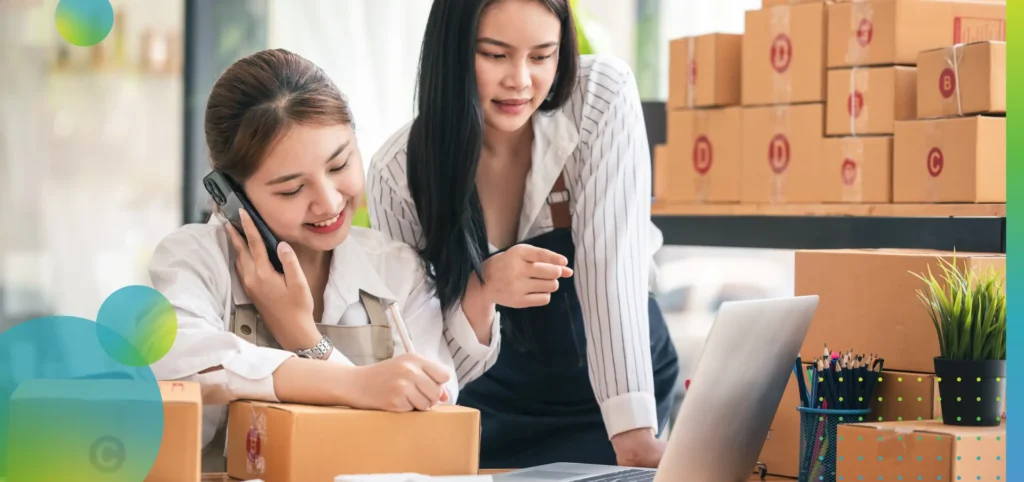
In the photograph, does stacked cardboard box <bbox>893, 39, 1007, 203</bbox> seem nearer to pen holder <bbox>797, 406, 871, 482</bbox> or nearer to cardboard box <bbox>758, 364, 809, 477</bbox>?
cardboard box <bbox>758, 364, 809, 477</bbox>

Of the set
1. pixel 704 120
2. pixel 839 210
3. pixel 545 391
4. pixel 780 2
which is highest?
pixel 780 2

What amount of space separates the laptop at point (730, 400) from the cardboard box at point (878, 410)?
68 mm

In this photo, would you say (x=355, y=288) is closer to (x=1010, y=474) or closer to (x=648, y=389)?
(x=648, y=389)

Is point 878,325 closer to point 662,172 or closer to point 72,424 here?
point 72,424

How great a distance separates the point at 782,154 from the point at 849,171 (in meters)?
0.20

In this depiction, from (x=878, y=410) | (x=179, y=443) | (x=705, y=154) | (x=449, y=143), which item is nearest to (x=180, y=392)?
(x=179, y=443)

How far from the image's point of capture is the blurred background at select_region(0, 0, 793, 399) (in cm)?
364

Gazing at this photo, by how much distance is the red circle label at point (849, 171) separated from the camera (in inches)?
103

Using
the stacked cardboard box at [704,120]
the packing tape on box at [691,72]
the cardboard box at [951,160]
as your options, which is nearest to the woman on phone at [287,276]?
the cardboard box at [951,160]

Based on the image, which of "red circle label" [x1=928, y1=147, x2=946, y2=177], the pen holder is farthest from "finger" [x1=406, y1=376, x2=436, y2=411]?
"red circle label" [x1=928, y1=147, x2=946, y2=177]

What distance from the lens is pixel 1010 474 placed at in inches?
35.0

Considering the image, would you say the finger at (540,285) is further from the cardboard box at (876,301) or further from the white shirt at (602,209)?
the cardboard box at (876,301)

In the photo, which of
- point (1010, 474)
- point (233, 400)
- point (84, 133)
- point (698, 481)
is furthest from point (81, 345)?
point (84, 133)

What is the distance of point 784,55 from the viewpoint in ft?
9.06
